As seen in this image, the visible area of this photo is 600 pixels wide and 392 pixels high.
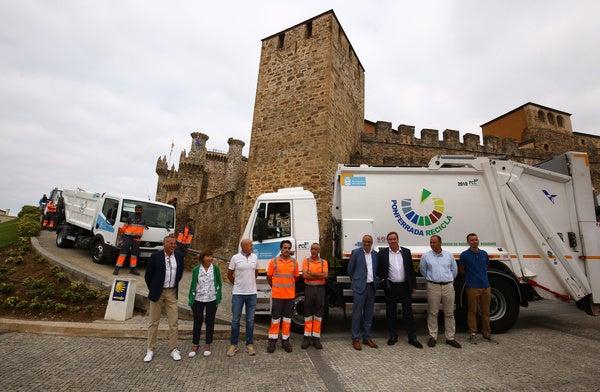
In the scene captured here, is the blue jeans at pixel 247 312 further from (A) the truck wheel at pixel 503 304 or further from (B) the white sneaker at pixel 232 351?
(A) the truck wheel at pixel 503 304

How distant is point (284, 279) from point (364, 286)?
1288 millimetres

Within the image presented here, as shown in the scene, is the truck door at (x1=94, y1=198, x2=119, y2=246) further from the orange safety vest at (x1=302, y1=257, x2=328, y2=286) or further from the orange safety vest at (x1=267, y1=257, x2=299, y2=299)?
the orange safety vest at (x1=302, y1=257, x2=328, y2=286)

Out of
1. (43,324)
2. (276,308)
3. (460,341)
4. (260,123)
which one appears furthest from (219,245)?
(460,341)

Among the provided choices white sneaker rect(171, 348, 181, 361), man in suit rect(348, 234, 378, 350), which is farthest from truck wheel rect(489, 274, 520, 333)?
white sneaker rect(171, 348, 181, 361)

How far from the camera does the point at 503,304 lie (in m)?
5.18

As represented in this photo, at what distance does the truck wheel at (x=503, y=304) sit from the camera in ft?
16.9

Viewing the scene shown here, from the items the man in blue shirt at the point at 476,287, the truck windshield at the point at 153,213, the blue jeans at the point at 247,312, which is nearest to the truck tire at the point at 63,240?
the truck windshield at the point at 153,213

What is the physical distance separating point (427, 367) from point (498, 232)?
317cm

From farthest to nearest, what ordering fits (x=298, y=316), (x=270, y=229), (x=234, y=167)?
1. (x=234, y=167)
2. (x=270, y=229)
3. (x=298, y=316)

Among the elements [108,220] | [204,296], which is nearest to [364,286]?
[204,296]

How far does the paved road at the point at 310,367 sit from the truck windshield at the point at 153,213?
4312mm

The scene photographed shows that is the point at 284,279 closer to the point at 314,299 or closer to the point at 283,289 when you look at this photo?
the point at 283,289

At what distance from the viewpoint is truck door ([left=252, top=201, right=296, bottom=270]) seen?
213 inches

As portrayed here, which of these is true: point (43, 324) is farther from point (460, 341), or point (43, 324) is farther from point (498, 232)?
point (498, 232)
